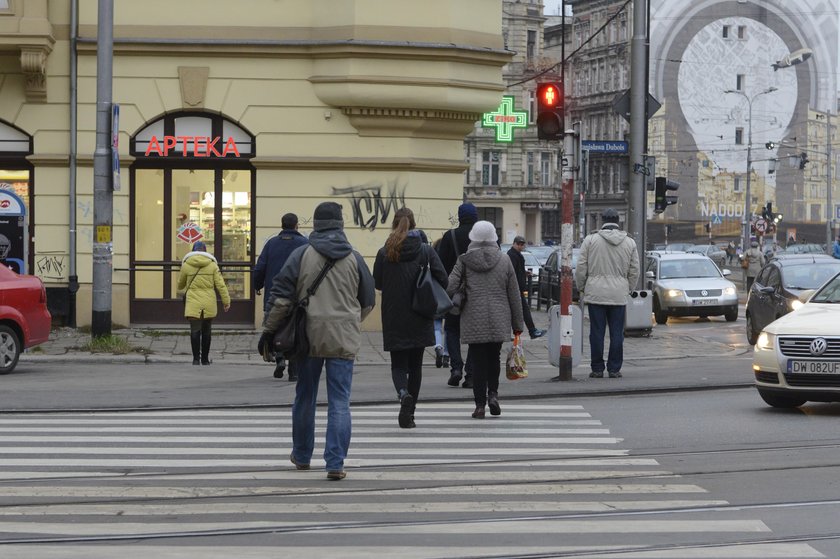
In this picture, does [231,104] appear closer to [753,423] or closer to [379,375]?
[379,375]

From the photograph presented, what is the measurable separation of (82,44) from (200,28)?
1882mm

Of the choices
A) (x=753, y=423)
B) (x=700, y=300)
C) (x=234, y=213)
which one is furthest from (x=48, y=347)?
(x=700, y=300)

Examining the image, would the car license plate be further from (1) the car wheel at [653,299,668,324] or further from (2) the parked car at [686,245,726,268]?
(2) the parked car at [686,245,726,268]

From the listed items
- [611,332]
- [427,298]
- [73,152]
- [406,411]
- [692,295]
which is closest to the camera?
[427,298]

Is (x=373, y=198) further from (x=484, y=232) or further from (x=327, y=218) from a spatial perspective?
(x=327, y=218)

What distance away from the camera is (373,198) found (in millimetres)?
23844

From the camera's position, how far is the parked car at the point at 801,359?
41.8 ft

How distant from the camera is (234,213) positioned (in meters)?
24.1

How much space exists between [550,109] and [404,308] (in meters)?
4.74

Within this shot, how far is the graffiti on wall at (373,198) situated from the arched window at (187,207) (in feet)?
5.50

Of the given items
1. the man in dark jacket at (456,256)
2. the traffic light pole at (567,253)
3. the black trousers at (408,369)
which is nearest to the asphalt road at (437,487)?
the black trousers at (408,369)

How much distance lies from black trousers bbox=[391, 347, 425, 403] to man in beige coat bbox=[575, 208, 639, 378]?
4594 mm

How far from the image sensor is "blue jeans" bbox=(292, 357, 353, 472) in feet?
31.4

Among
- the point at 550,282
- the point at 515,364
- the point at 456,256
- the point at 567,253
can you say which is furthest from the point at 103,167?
the point at 550,282
